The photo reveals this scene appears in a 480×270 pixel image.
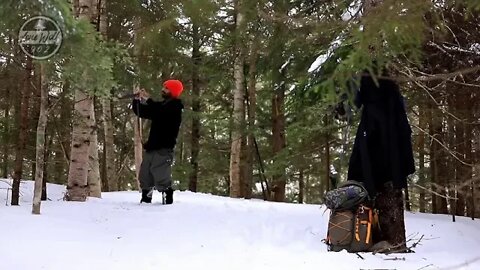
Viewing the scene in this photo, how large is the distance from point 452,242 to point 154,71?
23.9 ft

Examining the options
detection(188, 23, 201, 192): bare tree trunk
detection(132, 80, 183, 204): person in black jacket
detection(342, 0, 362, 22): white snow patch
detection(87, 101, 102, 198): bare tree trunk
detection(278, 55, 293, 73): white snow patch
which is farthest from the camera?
detection(188, 23, 201, 192): bare tree trunk

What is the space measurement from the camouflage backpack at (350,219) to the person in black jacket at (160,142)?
267 cm

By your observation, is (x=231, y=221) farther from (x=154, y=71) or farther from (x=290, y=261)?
(x=154, y=71)

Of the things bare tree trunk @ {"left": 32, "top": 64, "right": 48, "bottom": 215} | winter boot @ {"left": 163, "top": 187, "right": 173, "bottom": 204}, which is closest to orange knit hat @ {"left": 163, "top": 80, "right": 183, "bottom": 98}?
winter boot @ {"left": 163, "top": 187, "right": 173, "bottom": 204}

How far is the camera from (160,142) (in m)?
6.89

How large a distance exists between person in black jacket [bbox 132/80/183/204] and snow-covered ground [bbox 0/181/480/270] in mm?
341

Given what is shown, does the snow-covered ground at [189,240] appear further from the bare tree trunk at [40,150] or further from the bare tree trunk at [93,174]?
the bare tree trunk at [93,174]

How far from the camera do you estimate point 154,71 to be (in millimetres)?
10977

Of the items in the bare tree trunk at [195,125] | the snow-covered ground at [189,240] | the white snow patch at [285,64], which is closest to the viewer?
the snow-covered ground at [189,240]

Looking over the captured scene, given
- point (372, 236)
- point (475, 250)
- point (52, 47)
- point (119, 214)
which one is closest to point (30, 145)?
point (119, 214)

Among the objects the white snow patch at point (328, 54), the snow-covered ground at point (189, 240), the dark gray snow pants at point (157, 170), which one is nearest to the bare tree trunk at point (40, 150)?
the snow-covered ground at point (189, 240)

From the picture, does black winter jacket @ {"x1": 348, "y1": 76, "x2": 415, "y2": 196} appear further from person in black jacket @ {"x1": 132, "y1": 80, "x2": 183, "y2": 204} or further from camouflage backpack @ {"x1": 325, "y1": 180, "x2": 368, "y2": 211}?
person in black jacket @ {"x1": 132, "y1": 80, "x2": 183, "y2": 204}

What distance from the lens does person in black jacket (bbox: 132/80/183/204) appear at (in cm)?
681

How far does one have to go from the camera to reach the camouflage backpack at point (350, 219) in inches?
189
